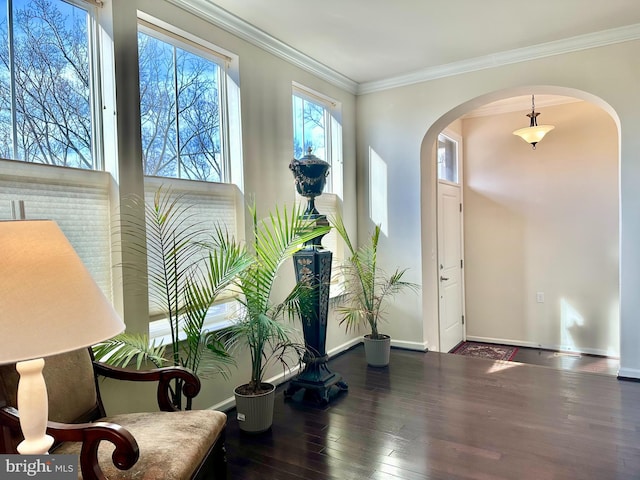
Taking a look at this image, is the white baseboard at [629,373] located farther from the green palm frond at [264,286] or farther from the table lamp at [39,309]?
the table lamp at [39,309]

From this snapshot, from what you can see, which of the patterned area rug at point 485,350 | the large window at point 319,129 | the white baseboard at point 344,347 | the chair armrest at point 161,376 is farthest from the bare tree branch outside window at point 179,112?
the patterned area rug at point 485,350

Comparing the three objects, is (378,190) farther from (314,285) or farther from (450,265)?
(314,285)

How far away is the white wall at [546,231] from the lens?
4.75m

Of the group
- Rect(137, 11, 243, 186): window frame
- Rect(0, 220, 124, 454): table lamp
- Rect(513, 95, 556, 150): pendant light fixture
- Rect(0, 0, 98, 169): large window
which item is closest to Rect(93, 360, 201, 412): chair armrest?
Rect(0, 220, 124, 454): table lamp

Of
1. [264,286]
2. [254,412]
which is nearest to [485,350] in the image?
[254,412]

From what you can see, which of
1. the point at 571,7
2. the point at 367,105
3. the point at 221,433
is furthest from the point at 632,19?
the point at 221,433

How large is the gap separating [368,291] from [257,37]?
2306 millimetres

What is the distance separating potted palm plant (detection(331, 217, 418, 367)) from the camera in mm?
3828

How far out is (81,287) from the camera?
3.50 ft

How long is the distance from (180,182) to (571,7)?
9.58ft

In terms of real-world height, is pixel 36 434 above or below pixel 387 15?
below

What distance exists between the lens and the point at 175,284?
2.31 metres

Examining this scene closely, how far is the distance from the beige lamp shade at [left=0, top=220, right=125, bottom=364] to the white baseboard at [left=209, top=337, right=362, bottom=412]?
2060 millimetres

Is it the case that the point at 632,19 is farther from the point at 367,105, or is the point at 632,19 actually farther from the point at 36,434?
the point at 36,434
